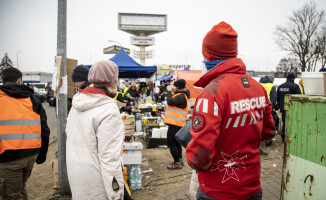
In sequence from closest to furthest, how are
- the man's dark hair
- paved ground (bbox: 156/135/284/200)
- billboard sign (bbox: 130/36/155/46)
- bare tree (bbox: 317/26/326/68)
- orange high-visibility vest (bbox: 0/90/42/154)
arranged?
orange high-visibility vest (bbox: 0/90/42/154), the man's dark hair, paved ground (bbox: 156/135/284/200), bare tree (bbox: 317/26/326/68), billboard sign (bbox: 130/36/155/46)

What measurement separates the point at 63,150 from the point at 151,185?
1.93 m

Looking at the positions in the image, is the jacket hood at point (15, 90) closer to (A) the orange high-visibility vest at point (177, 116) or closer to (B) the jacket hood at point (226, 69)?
(B) the jacket hood at point (226, 69)

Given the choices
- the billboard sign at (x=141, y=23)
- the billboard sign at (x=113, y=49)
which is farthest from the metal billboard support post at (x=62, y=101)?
the billboard sign at (x=141, y=23)

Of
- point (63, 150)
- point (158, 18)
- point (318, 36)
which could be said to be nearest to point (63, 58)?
point (63, 150)

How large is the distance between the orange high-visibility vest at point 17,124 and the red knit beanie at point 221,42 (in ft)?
7.95

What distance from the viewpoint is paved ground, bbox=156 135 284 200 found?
157 inches

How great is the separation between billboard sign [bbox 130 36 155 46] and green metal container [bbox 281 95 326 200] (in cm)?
6104

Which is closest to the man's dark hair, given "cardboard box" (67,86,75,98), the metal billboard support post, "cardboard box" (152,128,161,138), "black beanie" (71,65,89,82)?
the metal billboard support post

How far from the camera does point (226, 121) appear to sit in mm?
1535

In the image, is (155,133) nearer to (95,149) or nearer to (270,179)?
(270,179)

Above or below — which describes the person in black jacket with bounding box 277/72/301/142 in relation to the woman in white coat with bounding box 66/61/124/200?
above

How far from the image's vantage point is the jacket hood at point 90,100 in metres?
2.00

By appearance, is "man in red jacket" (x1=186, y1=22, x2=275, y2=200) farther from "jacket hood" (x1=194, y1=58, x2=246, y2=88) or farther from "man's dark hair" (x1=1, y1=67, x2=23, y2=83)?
"man's dark hair" (x1=1, y1=67, x2=23, y2=83)

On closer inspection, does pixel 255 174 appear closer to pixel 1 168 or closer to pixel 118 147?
pixel 118 147
